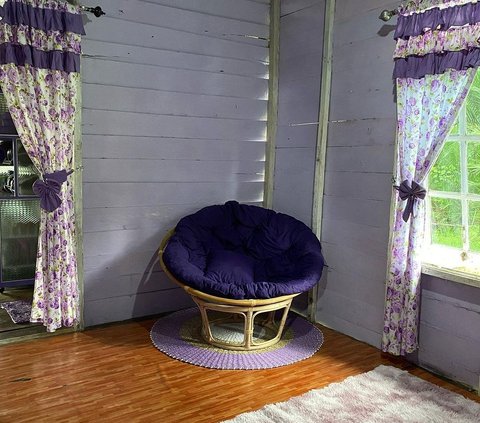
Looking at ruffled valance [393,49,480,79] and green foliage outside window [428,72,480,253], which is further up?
ruffled valance [393,49,480,79]

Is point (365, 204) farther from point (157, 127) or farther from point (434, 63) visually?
point (157, 127)

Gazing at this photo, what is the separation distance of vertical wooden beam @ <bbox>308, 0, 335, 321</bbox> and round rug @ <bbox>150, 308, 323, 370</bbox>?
1.27ft

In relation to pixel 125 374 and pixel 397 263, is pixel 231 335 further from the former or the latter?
pixel 397 263

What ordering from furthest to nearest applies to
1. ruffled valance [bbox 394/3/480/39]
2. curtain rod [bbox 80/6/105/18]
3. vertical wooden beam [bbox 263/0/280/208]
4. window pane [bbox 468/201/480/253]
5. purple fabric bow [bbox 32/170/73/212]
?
1. vertical wooden beam [bbox 263/0/280/208]
2. curtain rod [bbox 80/6/105/18]
3. purple fabric bow [bbox 32/170/73/212]
4. window pane [bbox 468/201/480/253]
5. ruffled valance [bbox 394/3/480/39]

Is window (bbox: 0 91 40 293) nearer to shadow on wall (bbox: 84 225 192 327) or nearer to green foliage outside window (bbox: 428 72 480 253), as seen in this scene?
shadow on wall (bbox: 84 225 192 327)

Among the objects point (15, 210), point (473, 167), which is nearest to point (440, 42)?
point (473, 167)

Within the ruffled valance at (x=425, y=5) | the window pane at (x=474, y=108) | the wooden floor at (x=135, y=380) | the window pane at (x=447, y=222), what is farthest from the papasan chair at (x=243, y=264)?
the ruffled valance at (x=425, y=5)

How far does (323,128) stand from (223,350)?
1.93 metres

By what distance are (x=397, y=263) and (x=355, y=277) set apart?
0.58m

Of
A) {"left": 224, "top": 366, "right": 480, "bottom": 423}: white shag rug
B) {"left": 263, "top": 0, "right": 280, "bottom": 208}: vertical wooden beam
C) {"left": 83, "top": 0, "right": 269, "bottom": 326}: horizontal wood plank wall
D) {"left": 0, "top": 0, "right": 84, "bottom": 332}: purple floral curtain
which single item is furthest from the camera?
{"left": 263, "top": 0, "right": 280, "bottom": 208}: vertical wooden beam

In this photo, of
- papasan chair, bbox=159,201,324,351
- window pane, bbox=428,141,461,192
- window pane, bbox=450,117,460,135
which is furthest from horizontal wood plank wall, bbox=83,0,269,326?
window pane, bbox=450,117,460,135

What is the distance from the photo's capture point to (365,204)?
3818 millimetres

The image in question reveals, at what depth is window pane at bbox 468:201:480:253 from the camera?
10.6ft

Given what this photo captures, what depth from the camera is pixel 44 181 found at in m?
3.62
